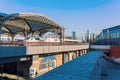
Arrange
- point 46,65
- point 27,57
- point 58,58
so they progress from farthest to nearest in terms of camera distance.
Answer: point 58,58 → point 46,65 → point 27,57

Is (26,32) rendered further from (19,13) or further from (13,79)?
(13,79)

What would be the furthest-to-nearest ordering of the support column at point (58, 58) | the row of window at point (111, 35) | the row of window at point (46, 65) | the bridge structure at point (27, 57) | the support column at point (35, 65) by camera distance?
the row of window at point (111, 35)
the support column at point (58, 58)
the row of window at point (46, 65)
the support column at point (35, 65)
the bridge structure at point (27, 57)

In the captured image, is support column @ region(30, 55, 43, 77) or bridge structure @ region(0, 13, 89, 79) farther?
support column @ region(30, 55, 43, 77)

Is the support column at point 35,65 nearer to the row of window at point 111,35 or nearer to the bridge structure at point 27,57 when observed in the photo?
the bridge structure at point 27,57

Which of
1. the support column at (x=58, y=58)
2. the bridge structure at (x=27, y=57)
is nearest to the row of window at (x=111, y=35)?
the bridge structure at (x=27, y=57)

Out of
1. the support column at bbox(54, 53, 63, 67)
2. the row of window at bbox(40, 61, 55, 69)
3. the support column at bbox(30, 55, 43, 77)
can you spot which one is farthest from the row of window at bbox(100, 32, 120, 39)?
the support column at bbox(30, 55, 43, 77)

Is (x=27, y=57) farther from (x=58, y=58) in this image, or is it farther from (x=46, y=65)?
(x=58, y=58)

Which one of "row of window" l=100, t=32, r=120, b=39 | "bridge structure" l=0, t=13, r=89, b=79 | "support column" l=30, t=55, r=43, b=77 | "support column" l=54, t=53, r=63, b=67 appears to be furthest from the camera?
"row of window" l=100, t=32, r=120, b=39

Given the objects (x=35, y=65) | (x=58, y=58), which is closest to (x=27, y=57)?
(x=35, y=65)

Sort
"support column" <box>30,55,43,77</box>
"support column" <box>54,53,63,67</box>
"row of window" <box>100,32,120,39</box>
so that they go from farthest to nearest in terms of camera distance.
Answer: "row of window" <box>100,32,120,39</box> → "support column" <box>54,53,63,67</box> → "support column" <box>30,55,43,77</box>

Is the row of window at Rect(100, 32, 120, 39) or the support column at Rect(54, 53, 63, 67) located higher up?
the row of window at Rect(100, 32, 120, 39)

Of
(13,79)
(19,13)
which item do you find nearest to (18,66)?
(13,79)

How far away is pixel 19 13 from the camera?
45.3m

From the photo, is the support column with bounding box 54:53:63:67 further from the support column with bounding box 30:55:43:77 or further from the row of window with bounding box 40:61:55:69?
the support column with bounding box 30:55:43:77
